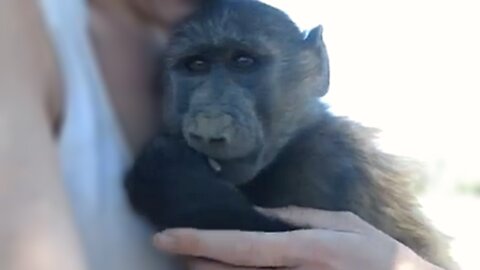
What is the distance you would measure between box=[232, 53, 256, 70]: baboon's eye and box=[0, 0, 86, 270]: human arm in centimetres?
53

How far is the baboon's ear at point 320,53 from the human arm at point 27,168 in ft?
A: 2.30

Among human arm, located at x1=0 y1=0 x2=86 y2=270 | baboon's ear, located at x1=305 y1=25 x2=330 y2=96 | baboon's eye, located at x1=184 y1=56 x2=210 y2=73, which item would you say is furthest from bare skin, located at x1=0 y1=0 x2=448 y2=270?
baboon's ear, located at x1=305 y1=25 x2=330 y2=96

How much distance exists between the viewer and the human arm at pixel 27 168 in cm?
88

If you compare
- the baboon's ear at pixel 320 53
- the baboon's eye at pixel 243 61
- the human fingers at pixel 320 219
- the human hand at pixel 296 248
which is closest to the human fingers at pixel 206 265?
the human hand at pixel 296 248

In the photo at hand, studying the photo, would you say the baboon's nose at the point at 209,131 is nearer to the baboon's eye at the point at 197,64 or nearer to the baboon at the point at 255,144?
the baboon at the point at 255,144

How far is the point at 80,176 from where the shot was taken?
A: 110 cm

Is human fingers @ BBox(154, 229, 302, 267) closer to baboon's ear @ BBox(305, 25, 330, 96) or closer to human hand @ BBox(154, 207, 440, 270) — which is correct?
human hand @ BBox(154, 207, 440, 270)

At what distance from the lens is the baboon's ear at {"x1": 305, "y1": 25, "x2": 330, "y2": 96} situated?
5.35 feet

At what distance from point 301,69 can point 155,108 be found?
13.9 inches

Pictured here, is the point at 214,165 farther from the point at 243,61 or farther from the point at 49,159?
the point at 49,159

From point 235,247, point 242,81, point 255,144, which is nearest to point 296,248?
point 235,247

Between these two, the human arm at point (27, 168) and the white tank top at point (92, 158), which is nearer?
the human arm at point (27, 168)

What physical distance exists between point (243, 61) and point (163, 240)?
41 cm

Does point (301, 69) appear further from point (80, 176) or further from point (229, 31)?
point (80, 176)
